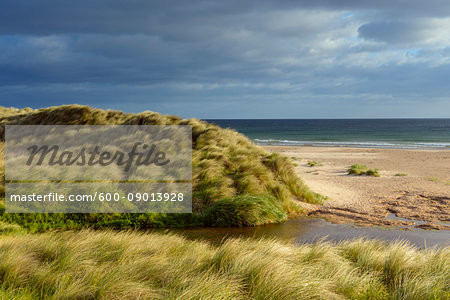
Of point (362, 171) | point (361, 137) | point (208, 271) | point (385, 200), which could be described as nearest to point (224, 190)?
point (385, 200)

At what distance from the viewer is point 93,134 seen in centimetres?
1541

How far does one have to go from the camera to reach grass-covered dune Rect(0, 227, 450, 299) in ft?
12.9

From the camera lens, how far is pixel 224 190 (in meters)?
10.1

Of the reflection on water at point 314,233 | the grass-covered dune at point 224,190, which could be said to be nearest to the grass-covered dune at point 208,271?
the reflection on water at point 314,233

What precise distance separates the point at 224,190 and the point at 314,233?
295cm

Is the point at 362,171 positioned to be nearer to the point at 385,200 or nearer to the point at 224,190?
the point at 385,200

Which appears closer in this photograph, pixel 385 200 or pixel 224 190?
pixel 224 190

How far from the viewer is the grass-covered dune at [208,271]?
394 centimetres

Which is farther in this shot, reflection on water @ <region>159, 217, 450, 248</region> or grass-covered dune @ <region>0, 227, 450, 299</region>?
reflection on water @ <region>159, 217, 450, 248</region>

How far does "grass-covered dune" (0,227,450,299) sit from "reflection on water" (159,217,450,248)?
1971mm

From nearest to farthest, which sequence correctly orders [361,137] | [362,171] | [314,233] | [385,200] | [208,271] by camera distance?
[208,271]
[314,233]
[385,200]
[362,171]
[361,137]

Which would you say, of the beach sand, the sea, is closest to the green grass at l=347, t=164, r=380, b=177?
the beach sand

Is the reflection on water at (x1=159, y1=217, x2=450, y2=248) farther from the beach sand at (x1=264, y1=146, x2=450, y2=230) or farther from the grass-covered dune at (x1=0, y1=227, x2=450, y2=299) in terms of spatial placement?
the grass-covered dune at (x1=0, y1=227, x2=450, y2=299)

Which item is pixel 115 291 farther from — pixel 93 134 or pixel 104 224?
pixel 93 134
